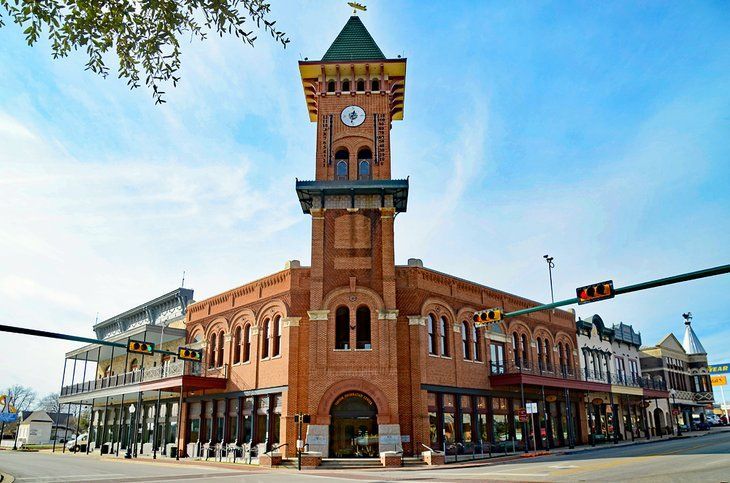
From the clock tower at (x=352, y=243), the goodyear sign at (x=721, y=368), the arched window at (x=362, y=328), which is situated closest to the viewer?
the clock tower at (x=352, y=243)

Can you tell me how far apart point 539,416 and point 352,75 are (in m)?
25.0

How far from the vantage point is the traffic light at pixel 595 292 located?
702 inches

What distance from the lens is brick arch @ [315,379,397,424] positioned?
2936 centimetres

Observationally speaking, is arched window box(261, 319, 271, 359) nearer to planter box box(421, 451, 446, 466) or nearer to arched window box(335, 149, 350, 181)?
arched window box(335, 149, 350, 181)

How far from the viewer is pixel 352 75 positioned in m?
36.9

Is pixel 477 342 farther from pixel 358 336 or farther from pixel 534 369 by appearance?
pixel 358 336

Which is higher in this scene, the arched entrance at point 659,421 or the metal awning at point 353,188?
the metal awning at point 353,188

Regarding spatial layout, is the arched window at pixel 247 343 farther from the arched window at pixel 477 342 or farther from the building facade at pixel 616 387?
the building facade at pixel 616 387

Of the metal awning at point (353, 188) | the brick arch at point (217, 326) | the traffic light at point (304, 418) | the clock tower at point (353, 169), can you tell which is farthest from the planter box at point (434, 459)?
the brick arch at point (217, 326)

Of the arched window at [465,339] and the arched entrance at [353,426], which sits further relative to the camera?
the arched window at [465,339]

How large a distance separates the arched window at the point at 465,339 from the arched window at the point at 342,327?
298 inches

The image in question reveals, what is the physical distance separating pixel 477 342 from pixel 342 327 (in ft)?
30.8

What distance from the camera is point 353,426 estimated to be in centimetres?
2988

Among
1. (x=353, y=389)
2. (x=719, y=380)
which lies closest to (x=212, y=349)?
(x=353, y=389)
